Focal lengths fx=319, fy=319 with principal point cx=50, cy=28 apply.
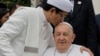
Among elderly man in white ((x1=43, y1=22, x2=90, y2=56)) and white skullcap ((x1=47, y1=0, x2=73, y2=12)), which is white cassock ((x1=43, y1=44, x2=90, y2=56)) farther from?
white skullcap ((x1=47, y1=0, x2=73, y2=12))

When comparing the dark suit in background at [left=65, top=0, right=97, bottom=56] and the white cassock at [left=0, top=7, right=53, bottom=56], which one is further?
the dark suit in background at [left=65, top=0, right=97, bottom=56]

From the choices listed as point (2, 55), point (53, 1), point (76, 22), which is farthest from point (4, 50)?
point (76, 22)

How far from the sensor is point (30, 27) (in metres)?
2.98

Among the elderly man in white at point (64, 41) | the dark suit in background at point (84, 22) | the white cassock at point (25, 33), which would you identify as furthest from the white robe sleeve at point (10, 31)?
the dark suit in background at point (84, 22)

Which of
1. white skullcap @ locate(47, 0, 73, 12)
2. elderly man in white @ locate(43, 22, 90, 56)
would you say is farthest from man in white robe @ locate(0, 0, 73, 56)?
elderly man in white @ locate(43, 22, 90, 56)

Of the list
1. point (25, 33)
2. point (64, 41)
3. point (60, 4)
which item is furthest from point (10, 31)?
point (64, 41)

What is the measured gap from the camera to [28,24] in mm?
2953

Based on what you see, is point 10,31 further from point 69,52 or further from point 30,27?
point 69,52

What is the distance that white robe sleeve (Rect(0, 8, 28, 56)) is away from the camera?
9.14ft

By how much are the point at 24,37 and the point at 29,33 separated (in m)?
0.06

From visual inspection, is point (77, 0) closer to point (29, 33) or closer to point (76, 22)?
point (76, 22)

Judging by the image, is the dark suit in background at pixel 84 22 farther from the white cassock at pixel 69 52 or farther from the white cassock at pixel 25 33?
the white cassock at pixel 25 33

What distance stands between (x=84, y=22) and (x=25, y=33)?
4.64 feet

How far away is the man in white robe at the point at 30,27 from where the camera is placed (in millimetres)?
2820
